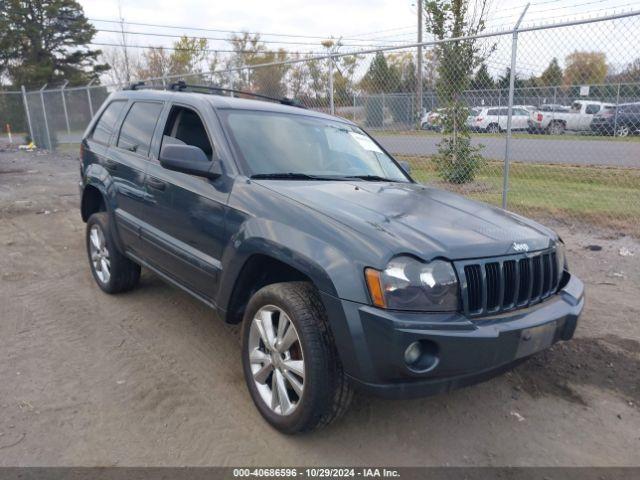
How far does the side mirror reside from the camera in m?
3.10

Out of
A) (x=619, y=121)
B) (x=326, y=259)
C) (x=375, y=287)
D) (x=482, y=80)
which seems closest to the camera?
(x=375, y=287)

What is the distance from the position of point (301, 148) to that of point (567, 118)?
5758 millimetres

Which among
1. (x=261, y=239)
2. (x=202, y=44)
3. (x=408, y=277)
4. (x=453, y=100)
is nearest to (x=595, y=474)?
(x=408, y=277)

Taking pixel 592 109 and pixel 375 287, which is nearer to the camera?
pixel 375 287

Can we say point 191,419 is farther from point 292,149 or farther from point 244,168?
point 292,149

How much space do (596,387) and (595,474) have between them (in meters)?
0.90

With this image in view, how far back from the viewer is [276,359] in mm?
2768

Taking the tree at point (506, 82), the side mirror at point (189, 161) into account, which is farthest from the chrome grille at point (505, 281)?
the tree at point (506, 82)

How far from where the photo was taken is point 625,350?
3738mm

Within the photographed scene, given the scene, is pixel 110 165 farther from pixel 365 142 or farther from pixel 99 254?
pixel 365 142

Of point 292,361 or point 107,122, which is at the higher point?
point 107,122

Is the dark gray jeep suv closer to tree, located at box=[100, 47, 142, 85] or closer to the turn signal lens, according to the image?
the turn signal lens

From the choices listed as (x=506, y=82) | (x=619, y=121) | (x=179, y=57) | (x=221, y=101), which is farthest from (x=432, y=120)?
(x=179, y=57)

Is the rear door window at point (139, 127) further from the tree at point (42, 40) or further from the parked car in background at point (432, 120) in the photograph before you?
the tree at point (42, 40)
